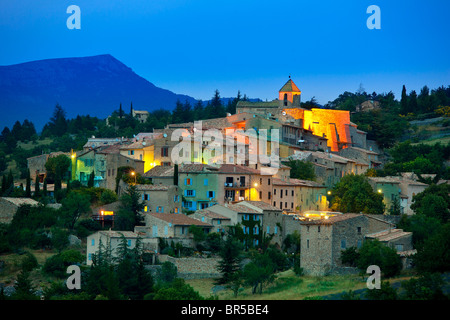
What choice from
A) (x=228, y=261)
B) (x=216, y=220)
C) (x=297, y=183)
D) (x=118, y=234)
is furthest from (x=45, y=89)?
(x=228, y=261)

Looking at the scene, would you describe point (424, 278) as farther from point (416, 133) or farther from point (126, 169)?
point (416, 133)

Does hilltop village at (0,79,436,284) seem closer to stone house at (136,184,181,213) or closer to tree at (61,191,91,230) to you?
stone house at (136,184,181,213)

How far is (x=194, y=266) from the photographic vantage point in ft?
192

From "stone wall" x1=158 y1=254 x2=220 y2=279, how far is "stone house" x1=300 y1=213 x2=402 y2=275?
5.47 m

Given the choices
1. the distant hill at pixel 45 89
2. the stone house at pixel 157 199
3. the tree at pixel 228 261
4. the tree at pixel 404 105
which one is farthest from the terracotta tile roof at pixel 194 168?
the distant hill at pixel 45 89

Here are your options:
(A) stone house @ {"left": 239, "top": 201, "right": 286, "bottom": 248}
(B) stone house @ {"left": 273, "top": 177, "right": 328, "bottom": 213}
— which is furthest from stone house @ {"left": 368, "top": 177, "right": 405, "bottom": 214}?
(A) stone house @ {"left": 239, "top": 201, "right": 286, "bottom": 248}

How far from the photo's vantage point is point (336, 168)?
266 ft

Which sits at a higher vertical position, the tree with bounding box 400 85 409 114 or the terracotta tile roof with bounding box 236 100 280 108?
the tree with bounding box 400 85 409 114

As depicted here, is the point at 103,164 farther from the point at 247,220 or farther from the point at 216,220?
the point at 247,220

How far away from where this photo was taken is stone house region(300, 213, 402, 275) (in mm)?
56406

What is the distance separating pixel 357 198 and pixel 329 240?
14.1 m

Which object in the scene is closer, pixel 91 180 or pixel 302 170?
pixel 91 180
